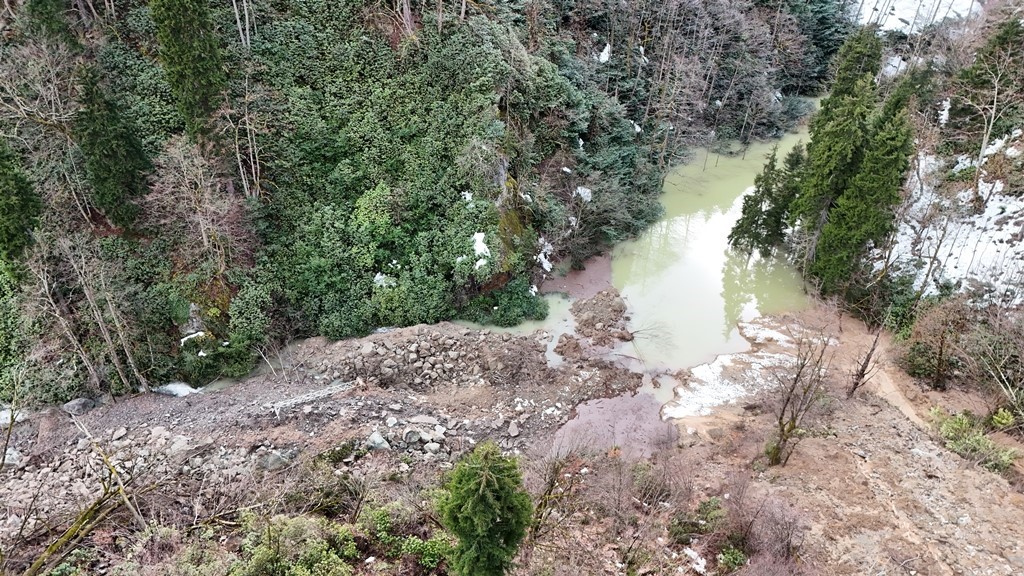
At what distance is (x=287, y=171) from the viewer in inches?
979

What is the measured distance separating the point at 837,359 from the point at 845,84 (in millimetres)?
15304

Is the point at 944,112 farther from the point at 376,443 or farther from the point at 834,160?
the point at 376,443

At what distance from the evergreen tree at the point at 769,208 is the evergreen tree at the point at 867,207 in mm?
3011

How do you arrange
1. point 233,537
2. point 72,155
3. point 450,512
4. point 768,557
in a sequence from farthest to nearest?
point 72,155 → point 768,557 → point 233,537 → point 450,512

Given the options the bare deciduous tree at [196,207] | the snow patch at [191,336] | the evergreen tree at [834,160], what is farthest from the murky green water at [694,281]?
the snow patch at [191,336]

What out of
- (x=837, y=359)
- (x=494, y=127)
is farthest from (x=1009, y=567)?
(x=494, y=127)

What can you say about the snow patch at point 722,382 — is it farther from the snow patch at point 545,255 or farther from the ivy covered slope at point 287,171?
the snow patch at point 545,255

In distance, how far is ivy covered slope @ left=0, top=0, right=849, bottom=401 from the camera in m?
19.7

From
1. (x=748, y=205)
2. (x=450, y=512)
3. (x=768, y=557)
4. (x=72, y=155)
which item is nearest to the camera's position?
(x=450, y=512)

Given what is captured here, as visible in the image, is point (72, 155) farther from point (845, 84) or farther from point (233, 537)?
point (845, 84)

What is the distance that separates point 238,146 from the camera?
22656 millimetres

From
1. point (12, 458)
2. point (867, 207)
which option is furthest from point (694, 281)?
point (12, 458)

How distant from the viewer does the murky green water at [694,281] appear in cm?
2517

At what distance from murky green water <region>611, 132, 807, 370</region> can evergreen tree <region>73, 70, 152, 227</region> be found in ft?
68.8
